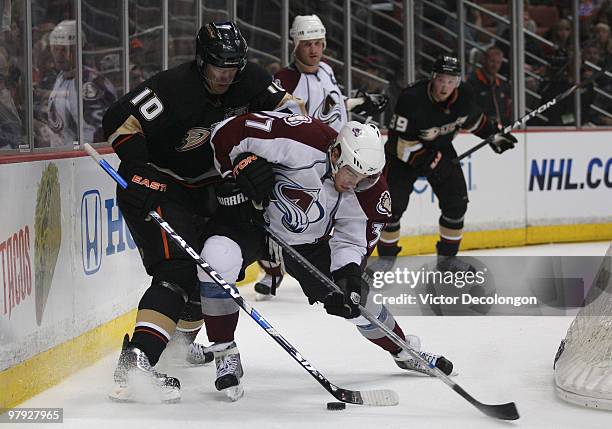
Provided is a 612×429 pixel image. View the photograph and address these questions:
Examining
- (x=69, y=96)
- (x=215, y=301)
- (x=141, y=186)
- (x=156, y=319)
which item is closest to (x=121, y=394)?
(x=156, y=319)

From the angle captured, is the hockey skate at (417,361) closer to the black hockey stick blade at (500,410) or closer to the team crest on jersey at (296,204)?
the black hockey stick blade at (500,410)

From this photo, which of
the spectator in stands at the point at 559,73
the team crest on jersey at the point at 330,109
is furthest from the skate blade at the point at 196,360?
the spectator in stands at the point at 559,73

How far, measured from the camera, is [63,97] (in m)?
4.79

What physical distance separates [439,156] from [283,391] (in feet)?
8.31

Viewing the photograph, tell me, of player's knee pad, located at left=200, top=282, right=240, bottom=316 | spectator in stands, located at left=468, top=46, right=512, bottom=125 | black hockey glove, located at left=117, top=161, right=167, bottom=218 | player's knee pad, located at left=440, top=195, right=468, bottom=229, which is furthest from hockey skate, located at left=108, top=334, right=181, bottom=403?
spectator in stands, located at left=468, top=46, right=512, bottom=125

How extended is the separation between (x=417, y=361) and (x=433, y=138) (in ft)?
8.17

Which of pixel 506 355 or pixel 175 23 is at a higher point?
pixel 175 23

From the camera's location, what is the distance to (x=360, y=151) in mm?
3561

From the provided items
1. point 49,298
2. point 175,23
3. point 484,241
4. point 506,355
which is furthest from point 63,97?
point 484,241

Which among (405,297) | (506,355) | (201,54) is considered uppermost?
(201,54)

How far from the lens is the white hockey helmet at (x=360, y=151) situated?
356 centimetres

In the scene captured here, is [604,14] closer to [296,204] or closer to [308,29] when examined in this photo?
[308,29]

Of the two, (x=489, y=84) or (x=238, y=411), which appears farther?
(x=489, y=84)

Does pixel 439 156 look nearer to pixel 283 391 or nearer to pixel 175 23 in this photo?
pixel 175 23
